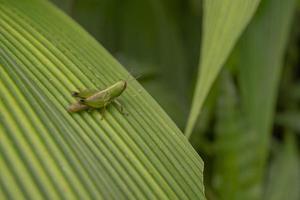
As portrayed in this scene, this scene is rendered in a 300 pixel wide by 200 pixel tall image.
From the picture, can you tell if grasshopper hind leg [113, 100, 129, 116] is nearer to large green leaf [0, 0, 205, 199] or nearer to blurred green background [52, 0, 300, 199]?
large green leaf [0, 0, 205, 199]

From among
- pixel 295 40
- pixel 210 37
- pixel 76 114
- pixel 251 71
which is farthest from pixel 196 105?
pixel 295 40

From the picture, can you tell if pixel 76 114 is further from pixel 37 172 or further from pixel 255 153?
pixel 255 153

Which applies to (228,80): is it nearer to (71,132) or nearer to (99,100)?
(99,100)

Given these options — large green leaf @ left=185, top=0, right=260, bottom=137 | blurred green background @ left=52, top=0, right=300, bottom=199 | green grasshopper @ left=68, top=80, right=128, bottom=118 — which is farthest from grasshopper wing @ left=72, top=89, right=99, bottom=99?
blurred green background @ left=52, top=0, right=300, bottom=199

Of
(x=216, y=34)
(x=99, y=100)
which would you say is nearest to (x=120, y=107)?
(x=99, y=100)

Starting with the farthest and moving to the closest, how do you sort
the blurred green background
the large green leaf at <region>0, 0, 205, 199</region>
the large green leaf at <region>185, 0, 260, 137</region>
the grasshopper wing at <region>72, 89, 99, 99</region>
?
1. the blurred green background
2. the large green leaf at <region>185, 0, 260, 137</region>
3. the grasshopper wing at <region>72, 89, 99, 99</region>
4. the large green leaf at <region>0, 0, 205, 199</region>

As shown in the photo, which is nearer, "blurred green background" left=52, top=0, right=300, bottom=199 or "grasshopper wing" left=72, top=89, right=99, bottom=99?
"grasshopper wing" left=72, top=89, right=99, bottom=99

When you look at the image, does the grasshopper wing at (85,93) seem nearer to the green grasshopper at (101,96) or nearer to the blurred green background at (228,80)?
the green grasshopper at (101,96)

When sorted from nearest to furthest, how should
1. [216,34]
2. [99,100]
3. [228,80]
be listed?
[99,100] < [216,34] < [228,80]
